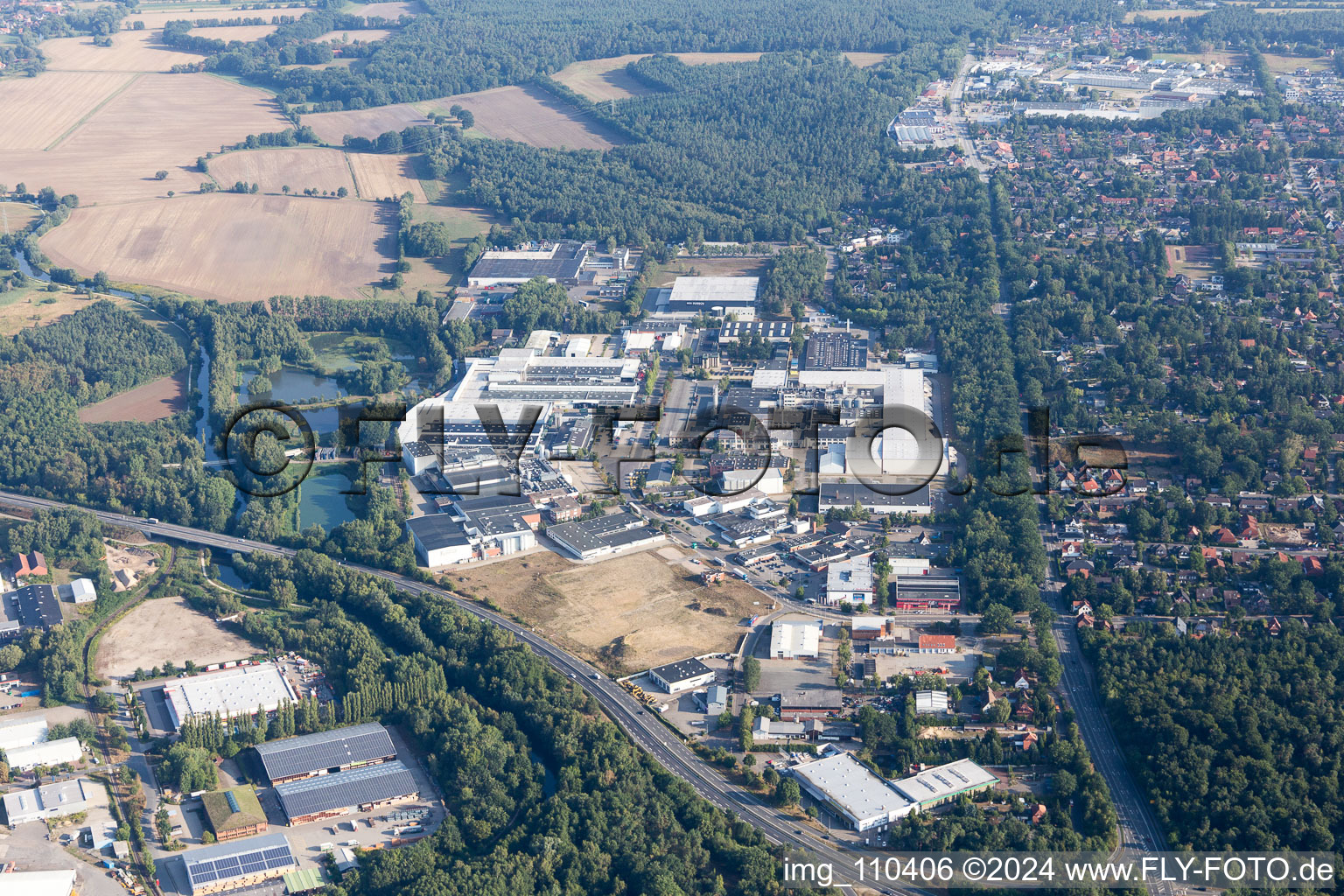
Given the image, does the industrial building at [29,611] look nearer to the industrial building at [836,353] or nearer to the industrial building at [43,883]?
the industrial building at [43,883]

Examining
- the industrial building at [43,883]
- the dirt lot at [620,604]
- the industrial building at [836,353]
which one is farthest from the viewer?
the industrial building at [836,353]

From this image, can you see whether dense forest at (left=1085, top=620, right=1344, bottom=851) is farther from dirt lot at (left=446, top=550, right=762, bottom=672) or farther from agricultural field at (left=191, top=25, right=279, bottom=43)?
agricultural field at (left=191, top=25, right=279, bottom=43)

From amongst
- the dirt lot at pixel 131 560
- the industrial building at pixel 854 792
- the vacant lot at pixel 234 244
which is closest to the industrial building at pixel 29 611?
the dirt lot at pixel 131 560

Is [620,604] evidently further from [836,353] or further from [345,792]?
[836,353]

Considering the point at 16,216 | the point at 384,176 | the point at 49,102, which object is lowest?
the point at 16,216

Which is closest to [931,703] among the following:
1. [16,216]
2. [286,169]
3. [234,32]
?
[286,169]

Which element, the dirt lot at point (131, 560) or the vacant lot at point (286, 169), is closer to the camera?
the dirt lot at point (131, 560)

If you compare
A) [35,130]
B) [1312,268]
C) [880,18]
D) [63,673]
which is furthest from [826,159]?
[63,673]
